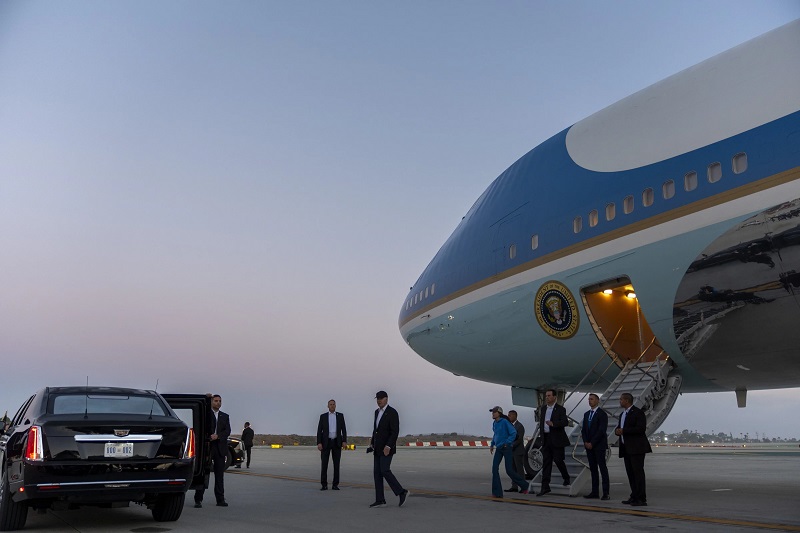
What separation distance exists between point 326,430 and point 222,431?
2229 millimetres

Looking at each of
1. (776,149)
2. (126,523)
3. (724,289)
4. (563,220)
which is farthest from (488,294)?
(126,523)

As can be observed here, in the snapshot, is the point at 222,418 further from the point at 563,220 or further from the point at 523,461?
the point at 563,220

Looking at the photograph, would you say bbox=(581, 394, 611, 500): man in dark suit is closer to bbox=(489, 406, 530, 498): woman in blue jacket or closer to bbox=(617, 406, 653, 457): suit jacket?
bbox=(617, 406, 653, 457): suit jacket

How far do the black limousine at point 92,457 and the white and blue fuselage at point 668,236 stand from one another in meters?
7.31

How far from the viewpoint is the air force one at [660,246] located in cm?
948

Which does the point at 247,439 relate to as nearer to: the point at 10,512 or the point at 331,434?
the point at 331,434

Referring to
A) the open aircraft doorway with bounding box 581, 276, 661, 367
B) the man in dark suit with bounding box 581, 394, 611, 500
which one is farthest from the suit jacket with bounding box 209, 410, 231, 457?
the open aircraft doorway with bounding box 581, 276, 661, 367

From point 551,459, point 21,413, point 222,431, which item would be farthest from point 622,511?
point 21,413

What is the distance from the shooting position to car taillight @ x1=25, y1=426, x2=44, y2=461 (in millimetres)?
6520

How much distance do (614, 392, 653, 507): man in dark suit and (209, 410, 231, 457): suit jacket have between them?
5.59m

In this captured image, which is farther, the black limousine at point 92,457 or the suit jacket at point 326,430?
the suit jacket at point 326,430

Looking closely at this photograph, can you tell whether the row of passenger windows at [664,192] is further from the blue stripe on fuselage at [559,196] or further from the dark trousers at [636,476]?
the dark trousers at [636,476]

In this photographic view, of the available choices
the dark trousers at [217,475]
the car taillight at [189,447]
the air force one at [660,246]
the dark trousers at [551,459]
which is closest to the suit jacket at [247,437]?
the air force one at [660,246]

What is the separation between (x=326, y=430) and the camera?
1221 centimetres
